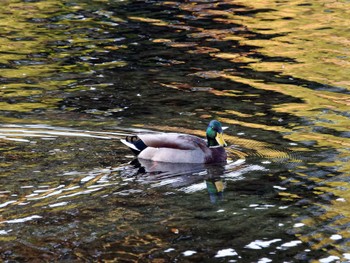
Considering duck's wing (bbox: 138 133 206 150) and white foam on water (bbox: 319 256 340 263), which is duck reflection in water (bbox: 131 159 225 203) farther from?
white foam on water (bbox: 319 256 340 263)

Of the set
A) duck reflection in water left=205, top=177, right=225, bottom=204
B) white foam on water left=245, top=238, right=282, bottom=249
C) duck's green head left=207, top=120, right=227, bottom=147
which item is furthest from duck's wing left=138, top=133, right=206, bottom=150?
white foam on water left=245, top=238, right=282, bottom=249

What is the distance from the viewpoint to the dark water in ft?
33.6

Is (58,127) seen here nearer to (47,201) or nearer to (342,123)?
(47,201)

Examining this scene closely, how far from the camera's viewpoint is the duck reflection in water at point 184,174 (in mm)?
12414

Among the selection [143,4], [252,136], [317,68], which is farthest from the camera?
[143,4]

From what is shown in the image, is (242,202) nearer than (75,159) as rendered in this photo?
Yes

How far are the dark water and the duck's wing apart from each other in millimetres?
314

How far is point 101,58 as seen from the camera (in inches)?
857

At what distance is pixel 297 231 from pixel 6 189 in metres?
3.93

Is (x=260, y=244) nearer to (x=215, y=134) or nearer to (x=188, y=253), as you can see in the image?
(x=188, y=253)

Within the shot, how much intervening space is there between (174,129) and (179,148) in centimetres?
186

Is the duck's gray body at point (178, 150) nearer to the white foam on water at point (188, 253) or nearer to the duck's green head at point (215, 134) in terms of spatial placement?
the duck's green head at point (215, 134)

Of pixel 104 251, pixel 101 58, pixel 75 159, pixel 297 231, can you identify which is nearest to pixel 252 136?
pixel 75 159

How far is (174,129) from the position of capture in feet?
50.3
